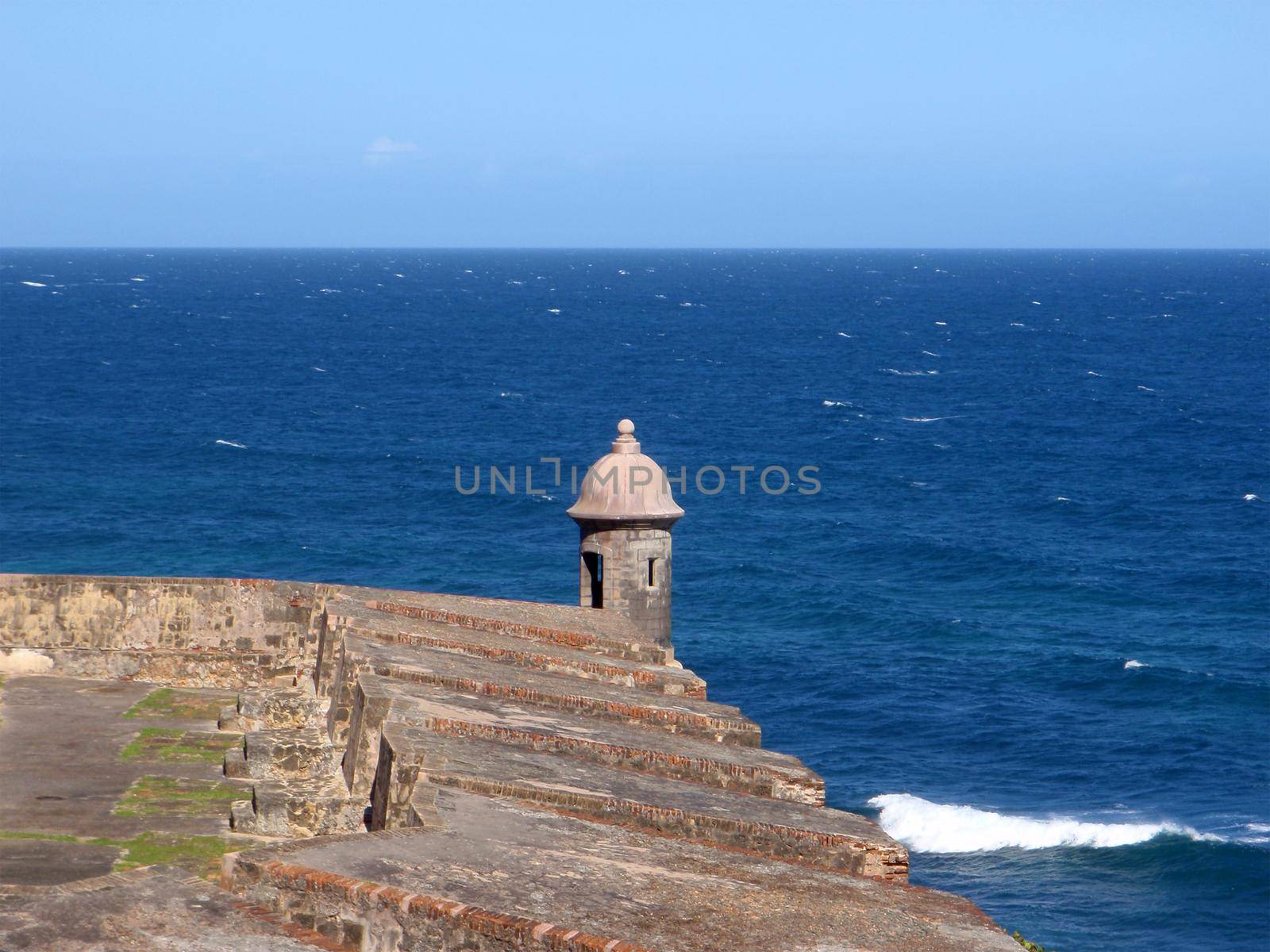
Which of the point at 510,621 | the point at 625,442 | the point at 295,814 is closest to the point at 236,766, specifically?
the point at 295,814

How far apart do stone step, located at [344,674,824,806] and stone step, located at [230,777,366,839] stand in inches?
16.6

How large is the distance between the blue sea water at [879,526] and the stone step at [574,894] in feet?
67.4

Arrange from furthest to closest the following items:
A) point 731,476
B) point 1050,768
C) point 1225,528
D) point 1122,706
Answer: point 731,476 < point 1225,528 < point 1122,706 < point 1050,768

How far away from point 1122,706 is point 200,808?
3352 centimetres

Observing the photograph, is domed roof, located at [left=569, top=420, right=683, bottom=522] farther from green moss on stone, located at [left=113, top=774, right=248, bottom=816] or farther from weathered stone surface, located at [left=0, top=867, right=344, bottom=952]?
weathered stone surface, located at [left=0, top=867, right=344, bottom=952]

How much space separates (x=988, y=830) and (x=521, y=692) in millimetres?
21455

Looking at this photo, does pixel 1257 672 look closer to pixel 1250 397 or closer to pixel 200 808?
pixel 200 808

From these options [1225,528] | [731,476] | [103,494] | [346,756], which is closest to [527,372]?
[731,476]

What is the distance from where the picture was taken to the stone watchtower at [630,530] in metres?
21.7

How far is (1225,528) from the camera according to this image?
6269 centimetres

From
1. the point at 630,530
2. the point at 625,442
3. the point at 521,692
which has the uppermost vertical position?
the point at 625,442

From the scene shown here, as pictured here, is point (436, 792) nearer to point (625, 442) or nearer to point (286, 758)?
→ point (286, 758)

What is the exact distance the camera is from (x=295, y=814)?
13.0m

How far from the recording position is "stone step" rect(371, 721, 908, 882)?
38.3ft
